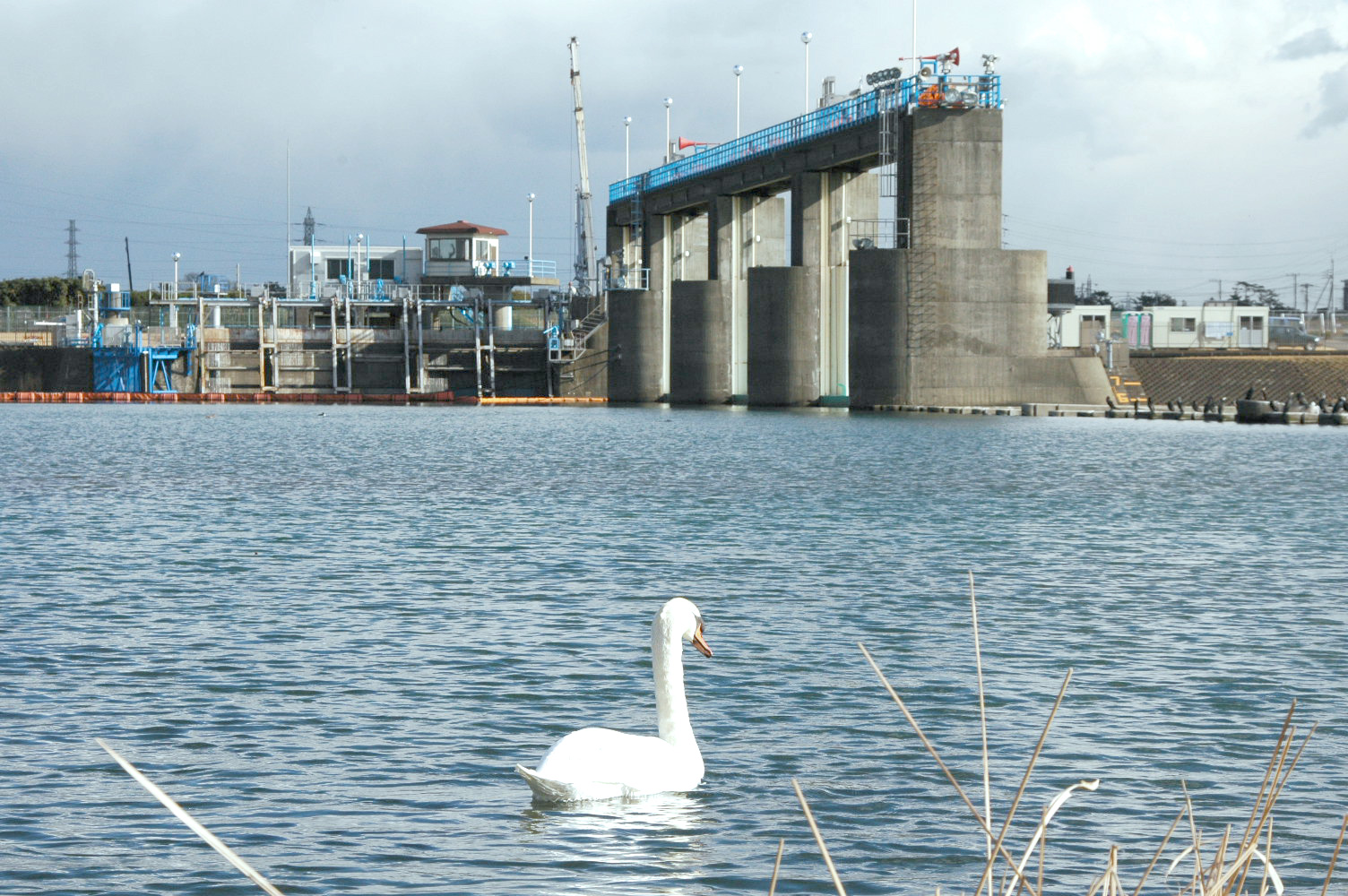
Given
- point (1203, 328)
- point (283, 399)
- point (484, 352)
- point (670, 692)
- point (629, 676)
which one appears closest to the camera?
point (670, 692)

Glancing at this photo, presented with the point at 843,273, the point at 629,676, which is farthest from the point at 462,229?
the point at 629,676

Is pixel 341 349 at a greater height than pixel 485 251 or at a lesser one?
lesser

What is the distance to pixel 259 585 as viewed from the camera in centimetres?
2323

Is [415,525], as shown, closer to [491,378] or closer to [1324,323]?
[491,378]

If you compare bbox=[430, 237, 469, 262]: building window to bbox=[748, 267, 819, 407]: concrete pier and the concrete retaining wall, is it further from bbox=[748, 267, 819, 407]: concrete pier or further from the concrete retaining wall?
bbox=[748, 267, 819, 407]: concrete pier

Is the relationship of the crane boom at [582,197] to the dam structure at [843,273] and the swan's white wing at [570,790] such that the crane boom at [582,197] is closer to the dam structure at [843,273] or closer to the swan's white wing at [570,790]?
the dam structure at [843,273]

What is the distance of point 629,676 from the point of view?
16344mm

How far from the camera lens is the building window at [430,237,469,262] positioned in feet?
452

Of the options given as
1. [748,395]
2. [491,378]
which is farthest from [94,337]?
[748,395]

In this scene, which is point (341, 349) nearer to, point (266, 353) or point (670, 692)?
point (266, 353)

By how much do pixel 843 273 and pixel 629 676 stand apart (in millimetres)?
83090

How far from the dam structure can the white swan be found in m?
73.4

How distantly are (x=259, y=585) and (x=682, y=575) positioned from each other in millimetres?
5953

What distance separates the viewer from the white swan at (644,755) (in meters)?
10.9
